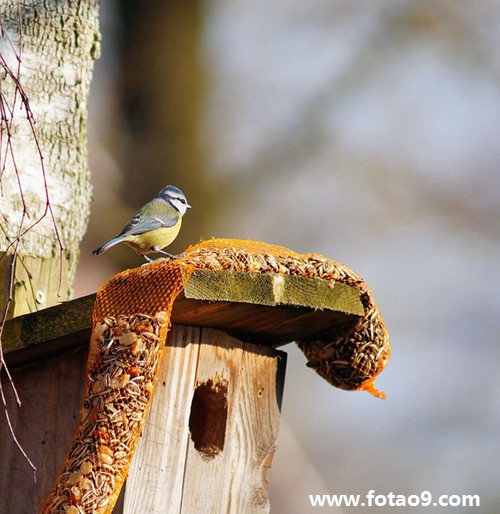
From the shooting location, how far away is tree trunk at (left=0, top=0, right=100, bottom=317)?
3.73m

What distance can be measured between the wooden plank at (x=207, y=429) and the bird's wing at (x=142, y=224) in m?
0.64

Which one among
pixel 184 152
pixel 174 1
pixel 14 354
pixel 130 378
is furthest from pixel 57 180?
pixel 174 1

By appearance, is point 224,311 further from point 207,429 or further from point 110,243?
point 110,243

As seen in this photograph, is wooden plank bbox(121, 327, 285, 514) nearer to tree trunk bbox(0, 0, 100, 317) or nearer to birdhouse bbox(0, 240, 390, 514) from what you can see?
birdhouse bbox(0, 240, 390, 514)

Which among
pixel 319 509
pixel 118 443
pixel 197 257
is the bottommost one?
pixel 118 443

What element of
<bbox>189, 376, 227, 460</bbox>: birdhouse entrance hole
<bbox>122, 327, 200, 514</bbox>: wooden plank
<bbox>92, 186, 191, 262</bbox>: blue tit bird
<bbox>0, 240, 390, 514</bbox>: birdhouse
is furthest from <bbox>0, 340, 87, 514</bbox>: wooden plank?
<bbox>92, 186, 191, 262</bbox>: blue tit bird

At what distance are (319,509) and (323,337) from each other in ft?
14.2

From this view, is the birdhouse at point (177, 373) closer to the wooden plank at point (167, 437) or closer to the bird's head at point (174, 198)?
the wooden plank at point (167, 437)

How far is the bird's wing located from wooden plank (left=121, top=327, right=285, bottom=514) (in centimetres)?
64

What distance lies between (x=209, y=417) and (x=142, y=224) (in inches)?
29.5

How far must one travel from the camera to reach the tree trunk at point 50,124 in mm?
3730

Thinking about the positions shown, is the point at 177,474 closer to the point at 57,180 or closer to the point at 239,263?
the point at 239,263

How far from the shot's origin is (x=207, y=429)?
3.20 metres

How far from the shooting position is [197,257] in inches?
114
